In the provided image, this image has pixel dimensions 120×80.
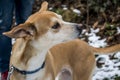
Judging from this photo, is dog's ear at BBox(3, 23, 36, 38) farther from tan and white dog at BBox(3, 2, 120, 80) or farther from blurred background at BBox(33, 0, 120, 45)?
blurred background at BBox(33, 0, 120, 45)

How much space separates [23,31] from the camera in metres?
3.82

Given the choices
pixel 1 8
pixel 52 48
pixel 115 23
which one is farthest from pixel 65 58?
pixel 115 23

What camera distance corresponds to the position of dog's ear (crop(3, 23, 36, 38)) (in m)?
3.64

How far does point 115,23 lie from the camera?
6605 mm

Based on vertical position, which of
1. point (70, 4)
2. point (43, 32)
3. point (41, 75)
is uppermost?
point (70, 4)

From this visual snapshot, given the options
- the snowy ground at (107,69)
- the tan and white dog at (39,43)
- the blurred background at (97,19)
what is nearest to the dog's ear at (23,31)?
the tan and white dog at (39,43)

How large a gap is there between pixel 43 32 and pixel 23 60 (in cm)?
33

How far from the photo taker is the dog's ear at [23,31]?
12.0 feet

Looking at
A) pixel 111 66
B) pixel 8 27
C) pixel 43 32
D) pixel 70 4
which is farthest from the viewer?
pixel 70 4

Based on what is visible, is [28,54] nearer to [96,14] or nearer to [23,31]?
[23,31]

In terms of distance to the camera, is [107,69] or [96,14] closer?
[107,69]

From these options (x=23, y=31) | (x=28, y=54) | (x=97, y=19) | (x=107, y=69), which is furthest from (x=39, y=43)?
(x=97, y=19)

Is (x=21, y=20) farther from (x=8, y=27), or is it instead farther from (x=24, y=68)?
(x=24, y=68)

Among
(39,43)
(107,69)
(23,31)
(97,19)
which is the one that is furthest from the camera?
(97,19)
